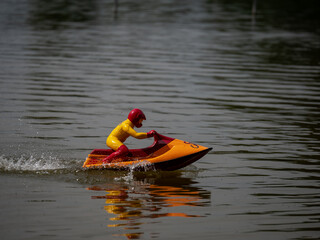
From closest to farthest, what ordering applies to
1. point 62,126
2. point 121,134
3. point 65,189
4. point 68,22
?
point 65,189 < point 121,134 < point 62,126 < point 68,22

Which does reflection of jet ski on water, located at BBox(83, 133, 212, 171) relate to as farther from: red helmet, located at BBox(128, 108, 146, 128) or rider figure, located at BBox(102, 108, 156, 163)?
red helmet, located at BBox(128, 108, 146, 128)

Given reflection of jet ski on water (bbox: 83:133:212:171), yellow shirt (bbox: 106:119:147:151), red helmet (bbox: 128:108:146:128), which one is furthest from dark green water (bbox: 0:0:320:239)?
red helmet (bbox: 128:108:146:128)

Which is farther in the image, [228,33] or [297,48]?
[228,33]

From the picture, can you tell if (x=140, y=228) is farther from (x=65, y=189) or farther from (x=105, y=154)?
(x=105, y=154)

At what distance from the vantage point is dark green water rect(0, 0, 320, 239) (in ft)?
32.1

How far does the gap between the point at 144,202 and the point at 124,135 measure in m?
2.17

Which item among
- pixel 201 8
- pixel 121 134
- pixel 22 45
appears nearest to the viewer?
pixel 121 134

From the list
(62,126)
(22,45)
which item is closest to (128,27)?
(22,45)

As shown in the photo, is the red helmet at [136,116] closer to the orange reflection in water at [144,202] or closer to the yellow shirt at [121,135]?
the yellow shirt at [121,135]

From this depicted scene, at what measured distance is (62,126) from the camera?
1588cm

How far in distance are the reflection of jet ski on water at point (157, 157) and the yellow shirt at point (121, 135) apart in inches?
10.6

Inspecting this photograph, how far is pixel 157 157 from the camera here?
12094 millimetres

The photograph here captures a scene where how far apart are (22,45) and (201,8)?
31.2 m

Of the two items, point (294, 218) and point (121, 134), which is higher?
point (121, 134)
